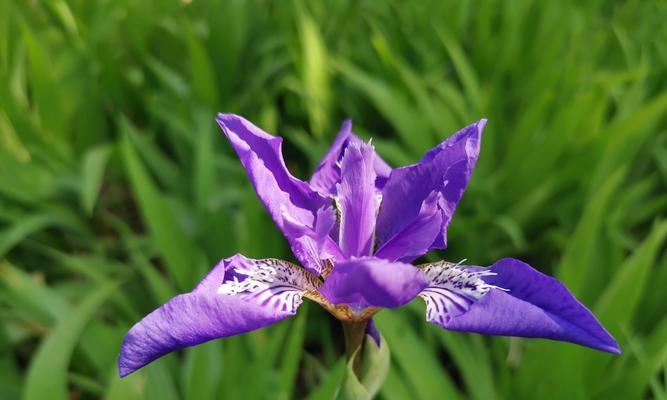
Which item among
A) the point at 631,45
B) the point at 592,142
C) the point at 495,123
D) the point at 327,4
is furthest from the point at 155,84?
the point at 631,45

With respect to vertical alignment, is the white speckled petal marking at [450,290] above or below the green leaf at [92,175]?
below

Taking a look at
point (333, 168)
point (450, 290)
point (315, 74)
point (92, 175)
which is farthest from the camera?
point (315, 74)

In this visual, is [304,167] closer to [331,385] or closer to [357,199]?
[331,385]

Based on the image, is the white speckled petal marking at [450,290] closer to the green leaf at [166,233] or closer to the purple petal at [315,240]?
the purple petal at [315,240]

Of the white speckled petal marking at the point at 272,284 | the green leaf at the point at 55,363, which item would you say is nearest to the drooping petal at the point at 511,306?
the white speckled petal marking at the point at 272,284

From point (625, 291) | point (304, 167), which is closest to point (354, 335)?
point (625, 291)

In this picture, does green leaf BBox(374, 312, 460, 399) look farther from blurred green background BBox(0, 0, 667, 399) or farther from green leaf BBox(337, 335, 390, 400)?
green leaf BBox(337, 335, 390, 400)

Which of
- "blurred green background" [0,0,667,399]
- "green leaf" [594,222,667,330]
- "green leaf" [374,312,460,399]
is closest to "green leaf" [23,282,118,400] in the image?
"blurred green background" [0,0,667,399]
